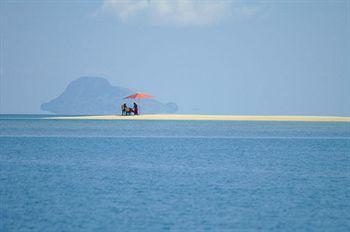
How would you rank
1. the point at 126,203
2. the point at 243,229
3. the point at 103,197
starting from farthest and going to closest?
the point at 103,197
the point at 126,203
the point at 243,229

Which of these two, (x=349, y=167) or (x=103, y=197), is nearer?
(x=103, y=197)

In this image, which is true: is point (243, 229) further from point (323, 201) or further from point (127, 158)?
point (127, 158)

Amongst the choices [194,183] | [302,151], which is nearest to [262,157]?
[302,151]

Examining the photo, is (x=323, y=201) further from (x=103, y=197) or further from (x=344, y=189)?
(x=103, y=197)

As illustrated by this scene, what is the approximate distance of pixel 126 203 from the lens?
61.3ft

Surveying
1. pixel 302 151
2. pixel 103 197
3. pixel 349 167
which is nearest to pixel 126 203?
pixel 103 197

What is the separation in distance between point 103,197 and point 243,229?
5.82 metres

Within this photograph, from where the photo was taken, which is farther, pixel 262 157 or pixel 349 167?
pixel 262 157

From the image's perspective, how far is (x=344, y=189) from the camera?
22359 millimetres

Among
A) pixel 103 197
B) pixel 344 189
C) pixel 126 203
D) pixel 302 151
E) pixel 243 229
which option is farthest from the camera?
pixel 302 151

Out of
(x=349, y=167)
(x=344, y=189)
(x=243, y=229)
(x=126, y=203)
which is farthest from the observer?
(x=349, y=167)

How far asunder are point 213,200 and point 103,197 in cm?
334

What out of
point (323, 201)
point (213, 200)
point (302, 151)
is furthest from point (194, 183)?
point (302, 151)

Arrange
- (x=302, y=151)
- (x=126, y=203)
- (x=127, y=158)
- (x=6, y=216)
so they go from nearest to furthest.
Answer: (x=6, y=216) < (x=126, y=203) < (x=127, y=158) < (x=302, y=151)
